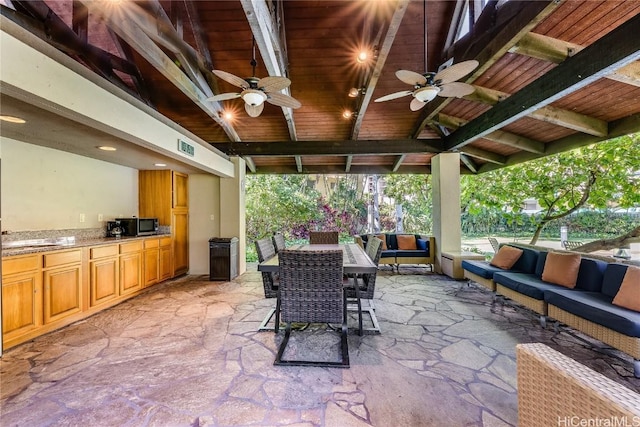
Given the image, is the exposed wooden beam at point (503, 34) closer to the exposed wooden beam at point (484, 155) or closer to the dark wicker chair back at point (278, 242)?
the exposed wooden beam at point (484, 155)

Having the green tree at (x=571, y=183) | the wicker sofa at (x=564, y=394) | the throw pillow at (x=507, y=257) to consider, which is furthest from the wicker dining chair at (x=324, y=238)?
the green tree at (x=571, y=183)

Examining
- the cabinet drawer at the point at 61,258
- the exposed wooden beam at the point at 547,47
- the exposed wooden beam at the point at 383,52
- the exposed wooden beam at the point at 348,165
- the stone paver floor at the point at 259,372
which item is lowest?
the stone paver floor at the point at 259,372

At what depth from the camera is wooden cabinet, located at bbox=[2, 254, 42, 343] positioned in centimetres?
251

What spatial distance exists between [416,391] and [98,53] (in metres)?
5.13

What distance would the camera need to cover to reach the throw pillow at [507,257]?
3.98 meters

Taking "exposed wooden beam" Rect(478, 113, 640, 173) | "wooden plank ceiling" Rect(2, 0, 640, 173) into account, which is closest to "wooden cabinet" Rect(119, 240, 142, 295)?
"wooden plank ceiling" Rect(2, 0, 640, 173)

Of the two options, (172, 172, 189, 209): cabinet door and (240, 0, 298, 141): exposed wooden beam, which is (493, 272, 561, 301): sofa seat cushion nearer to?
(240, 0, 298, 141): exposed wooden beam

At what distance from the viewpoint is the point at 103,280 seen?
11.8 feet

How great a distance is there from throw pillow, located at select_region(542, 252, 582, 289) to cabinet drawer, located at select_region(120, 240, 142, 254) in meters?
5.66

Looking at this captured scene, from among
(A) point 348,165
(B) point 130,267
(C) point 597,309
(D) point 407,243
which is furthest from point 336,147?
(C) point 597,309

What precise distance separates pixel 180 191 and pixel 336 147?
10.9 feet

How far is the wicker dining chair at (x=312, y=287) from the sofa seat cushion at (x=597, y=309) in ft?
7.08

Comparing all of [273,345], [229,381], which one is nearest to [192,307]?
[273,345]

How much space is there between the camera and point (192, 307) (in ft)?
12.3
